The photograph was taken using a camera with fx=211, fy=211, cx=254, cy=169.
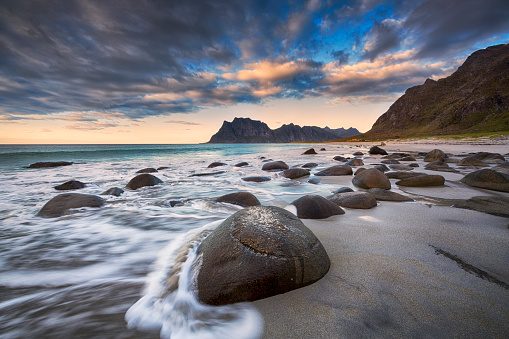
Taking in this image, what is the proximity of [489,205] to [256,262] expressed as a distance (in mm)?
4162

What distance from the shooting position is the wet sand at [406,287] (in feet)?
4.59

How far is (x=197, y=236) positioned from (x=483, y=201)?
4.73 meters

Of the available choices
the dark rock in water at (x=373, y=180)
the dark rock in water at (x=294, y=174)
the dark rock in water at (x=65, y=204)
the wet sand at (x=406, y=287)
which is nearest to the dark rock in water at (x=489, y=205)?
the wet sand at (x=406, y=287)

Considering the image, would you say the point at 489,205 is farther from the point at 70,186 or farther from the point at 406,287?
the point at 70,186

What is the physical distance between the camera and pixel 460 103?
7975cm

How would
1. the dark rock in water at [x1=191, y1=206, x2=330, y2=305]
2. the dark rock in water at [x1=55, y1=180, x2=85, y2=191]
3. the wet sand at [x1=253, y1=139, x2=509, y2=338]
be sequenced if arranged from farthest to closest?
the dark rock in water at [x1=55, y1=180, x2=85, y2=191]
the dark rock in water at [x1=191, y1=206, x2=330, y2=305]
the wet sand at [x1=253, y1=139, x2=509, y2=338]

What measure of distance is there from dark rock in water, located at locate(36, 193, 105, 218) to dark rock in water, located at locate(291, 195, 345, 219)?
A: 460 cm

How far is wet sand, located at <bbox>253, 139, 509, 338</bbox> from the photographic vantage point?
4.59 ft

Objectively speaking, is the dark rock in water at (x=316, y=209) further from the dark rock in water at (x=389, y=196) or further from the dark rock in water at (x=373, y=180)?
the dark rock in water at (x=373, y=180)

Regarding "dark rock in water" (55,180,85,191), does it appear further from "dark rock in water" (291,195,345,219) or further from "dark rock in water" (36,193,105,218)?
"dark rock in water" (291,195,345,219)

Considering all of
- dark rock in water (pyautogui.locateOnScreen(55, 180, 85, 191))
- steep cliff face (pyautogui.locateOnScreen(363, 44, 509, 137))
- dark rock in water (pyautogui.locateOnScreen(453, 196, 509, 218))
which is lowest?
dark rock in water (pyautogui.locateOnScreen(453, 196, 509, 218))

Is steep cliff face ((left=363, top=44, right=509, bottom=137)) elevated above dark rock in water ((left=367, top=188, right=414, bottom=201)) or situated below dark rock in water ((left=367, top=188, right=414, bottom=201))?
above

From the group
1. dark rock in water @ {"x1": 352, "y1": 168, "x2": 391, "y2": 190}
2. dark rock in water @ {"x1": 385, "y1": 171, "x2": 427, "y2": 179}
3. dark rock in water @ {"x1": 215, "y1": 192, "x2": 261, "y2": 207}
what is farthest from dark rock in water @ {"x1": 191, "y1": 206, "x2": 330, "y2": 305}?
dark rock in water @ {"x1": 385, "y1": 171, "x2": 427, "y2": 179}

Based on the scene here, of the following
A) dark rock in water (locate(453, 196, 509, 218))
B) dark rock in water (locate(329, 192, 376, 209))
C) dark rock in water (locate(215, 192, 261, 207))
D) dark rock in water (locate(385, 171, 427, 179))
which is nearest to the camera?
dark rock in water (locate(453, 196, 509, 218))
